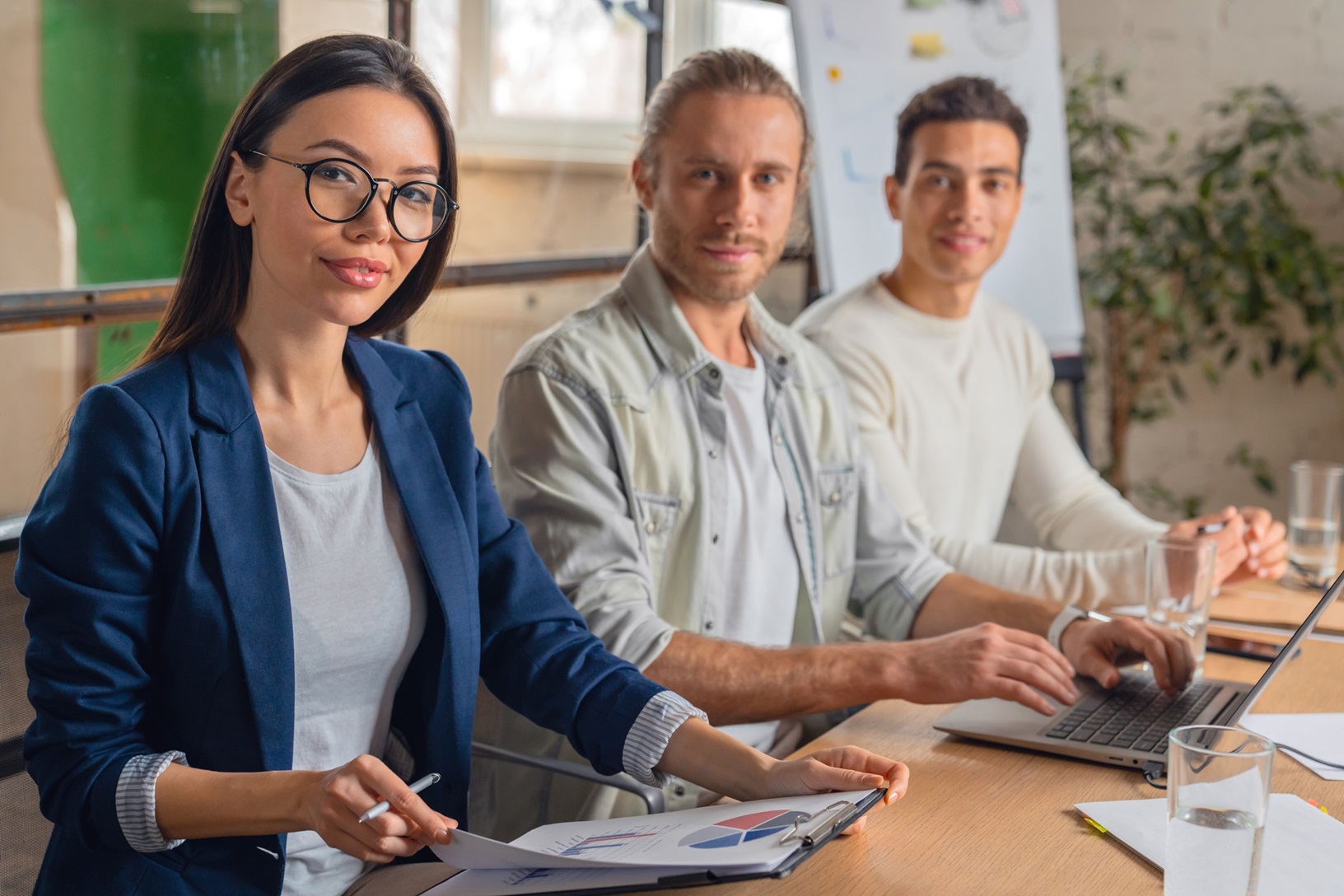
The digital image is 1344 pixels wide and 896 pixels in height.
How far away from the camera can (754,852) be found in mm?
867

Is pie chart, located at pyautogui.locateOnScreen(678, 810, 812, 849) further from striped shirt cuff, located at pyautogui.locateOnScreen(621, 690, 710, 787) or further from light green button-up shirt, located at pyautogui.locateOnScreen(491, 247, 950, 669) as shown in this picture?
light green button-up shirt, located at pyautogui.locateOnScreen(491, 247, 950, 669)

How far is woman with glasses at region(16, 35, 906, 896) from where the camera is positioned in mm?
954

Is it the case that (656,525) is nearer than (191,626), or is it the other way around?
(191,626)

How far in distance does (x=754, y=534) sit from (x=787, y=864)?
2.58 ft

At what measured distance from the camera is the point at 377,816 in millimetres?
858

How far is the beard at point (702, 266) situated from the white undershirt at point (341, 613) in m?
0.61

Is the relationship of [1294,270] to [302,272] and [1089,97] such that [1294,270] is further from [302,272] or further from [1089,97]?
[302,272]

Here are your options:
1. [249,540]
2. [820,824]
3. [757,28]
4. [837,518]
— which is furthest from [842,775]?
[757,28]

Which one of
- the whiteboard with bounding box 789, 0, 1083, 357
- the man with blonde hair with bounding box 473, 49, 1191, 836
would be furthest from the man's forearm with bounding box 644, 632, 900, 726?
the whiteboard with bounding box 789, 0, 1083, 357

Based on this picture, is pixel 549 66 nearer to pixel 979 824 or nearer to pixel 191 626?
pixel 191 626

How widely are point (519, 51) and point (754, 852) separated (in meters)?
2.33

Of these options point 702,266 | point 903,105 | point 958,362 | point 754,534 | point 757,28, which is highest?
point 757,28

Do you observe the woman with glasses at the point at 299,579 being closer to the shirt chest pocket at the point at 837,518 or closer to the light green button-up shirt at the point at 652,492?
the light green button-up shirt at the point at 652,492

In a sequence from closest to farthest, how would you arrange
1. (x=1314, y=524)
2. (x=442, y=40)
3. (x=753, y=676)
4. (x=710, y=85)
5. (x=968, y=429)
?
(x=753, y=676), (x=710, y=85), (x=1314, y=524), (x=968, y=429), (x=442, y=40)
